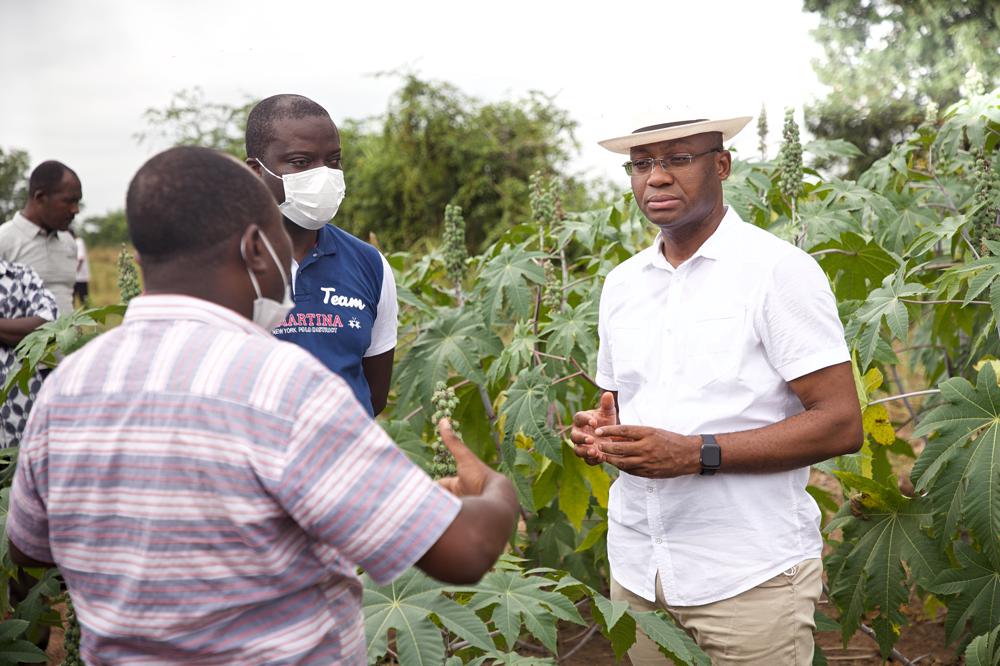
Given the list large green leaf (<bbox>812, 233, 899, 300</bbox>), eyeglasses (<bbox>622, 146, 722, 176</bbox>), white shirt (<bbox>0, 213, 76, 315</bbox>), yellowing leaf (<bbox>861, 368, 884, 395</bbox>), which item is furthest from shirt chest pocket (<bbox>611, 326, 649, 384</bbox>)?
white shirt (<bbox>0, 213, 76, 315</bbox>)

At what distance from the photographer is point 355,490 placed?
1.35 m

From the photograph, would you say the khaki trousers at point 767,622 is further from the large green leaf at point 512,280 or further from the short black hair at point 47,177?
the short black hair at point 47,177

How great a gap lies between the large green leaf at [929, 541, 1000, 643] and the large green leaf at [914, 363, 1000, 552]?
155mm

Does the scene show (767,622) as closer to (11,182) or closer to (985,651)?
(985,651)

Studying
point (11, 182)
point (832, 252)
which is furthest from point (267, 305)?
point (11, 182)

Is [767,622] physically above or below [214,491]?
below

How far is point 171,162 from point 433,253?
335cm

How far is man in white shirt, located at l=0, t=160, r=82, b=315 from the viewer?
5.61 metres

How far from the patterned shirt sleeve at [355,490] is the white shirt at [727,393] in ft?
3.53

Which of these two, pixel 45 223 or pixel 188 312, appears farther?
pixel 45 223

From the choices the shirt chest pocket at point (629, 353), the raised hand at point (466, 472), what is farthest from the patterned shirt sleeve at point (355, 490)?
the shirt chest pocket at point (629, 353)

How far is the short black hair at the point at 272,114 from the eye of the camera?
269 centimetres

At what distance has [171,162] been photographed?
4.91 feet

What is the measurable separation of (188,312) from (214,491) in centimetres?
27
